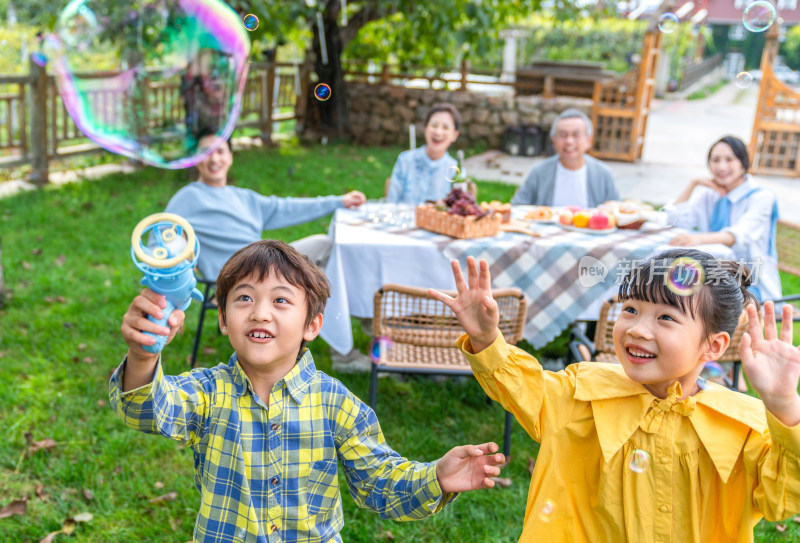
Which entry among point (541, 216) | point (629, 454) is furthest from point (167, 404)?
point (541, 216)

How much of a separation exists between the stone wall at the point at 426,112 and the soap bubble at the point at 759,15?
27.0 ft

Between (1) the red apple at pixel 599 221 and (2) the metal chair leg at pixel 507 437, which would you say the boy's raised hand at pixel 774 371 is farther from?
(1) the red apple at pixel 599 221

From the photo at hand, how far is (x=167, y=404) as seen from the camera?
1.68 m

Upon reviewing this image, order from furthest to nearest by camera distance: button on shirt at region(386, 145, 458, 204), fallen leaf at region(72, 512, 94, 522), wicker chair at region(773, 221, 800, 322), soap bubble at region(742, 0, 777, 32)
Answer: button on shirt at region(386, 145, 458, 204) < wicker chair at region(773, 221, 800, 322) < soap bubble at region(742, 0, 777, 32) < fallen leaf at region(72, 512, 94, 522)

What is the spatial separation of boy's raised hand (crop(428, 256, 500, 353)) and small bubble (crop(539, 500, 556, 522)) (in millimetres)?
433

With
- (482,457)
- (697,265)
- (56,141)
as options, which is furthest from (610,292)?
(56,141)

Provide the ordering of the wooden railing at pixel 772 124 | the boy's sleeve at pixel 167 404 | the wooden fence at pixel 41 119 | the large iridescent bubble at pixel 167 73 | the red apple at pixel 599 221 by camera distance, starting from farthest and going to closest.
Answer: the wooden railing at pixel 772 124 → the wooden fence at pixel 41 119 → the red apple at pixel 599 221 → the large iridescent bubble at pixel 167 73 → the boy's sleeve at pixel 167 404

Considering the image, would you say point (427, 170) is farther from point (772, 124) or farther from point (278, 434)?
point (772, 124)

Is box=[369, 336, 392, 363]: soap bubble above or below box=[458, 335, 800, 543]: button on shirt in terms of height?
below

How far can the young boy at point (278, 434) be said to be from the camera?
1.72 meters

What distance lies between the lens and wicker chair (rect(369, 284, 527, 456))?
3.43m

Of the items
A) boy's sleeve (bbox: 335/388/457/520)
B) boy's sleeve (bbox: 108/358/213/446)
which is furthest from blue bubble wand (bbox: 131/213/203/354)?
boy's sleeve (bbox: 335/388/457/520)

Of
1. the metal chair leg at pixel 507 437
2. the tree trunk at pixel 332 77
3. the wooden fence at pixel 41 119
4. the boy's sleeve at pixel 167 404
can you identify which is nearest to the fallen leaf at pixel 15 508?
the boy's sleeve at pixel 167 404

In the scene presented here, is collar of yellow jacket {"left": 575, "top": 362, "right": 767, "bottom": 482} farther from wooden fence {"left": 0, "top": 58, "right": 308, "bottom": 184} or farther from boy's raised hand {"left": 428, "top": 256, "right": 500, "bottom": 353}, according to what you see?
wooden fence {"left": 0, "top": 58, "right": 308, "bottom": 184}
